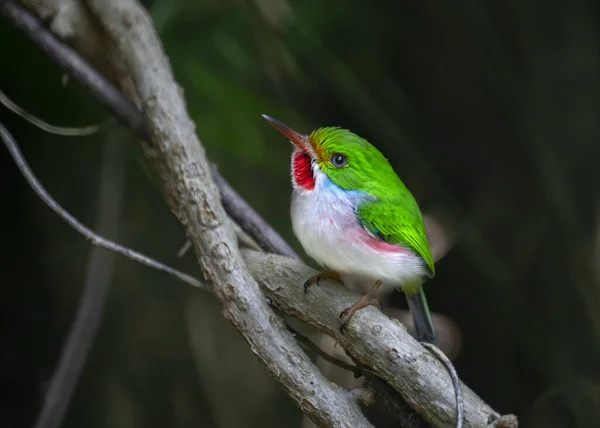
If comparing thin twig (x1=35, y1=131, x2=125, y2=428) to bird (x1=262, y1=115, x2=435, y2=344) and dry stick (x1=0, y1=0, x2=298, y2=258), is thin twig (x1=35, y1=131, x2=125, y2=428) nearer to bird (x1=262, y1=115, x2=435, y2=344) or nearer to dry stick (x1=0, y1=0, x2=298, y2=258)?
dry stick (x1=0, y1=0, x2=298, y2=258)

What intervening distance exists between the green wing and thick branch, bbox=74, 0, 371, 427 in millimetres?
269

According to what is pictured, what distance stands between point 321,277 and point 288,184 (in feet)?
3.06

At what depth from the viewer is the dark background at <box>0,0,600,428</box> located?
2.06m

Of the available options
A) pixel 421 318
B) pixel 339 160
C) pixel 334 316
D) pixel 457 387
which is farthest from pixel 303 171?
pixel 457 387

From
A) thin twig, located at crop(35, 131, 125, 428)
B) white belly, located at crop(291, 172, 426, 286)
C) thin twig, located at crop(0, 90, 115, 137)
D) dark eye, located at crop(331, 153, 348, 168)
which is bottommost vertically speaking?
thin twig, located at crop(35, 131, 125, 428)

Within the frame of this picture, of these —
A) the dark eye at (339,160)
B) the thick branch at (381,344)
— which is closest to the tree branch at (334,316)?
the thick branch at (381,344)

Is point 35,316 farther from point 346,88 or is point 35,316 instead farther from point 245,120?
point 346,88

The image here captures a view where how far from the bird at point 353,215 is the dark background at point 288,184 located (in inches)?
27.9

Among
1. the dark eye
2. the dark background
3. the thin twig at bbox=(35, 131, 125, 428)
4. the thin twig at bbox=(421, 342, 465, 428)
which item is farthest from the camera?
the dark background

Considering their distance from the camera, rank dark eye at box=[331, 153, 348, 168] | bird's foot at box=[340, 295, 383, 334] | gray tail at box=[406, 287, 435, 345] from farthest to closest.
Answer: gray tail at box=[406, 287, 435, 345], dark eye at box=[331, 153, 348, 168], bird's foot at box=[340, 295, 383, 334]

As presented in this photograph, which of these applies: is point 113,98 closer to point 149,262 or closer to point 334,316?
point 149,262

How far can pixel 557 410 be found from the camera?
197cm

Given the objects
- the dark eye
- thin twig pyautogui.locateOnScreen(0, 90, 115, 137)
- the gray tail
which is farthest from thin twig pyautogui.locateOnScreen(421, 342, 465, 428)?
thin twig pyautogui.locateOnScreen(0, 90, 115, 137)

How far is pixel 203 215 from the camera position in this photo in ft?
4.60
